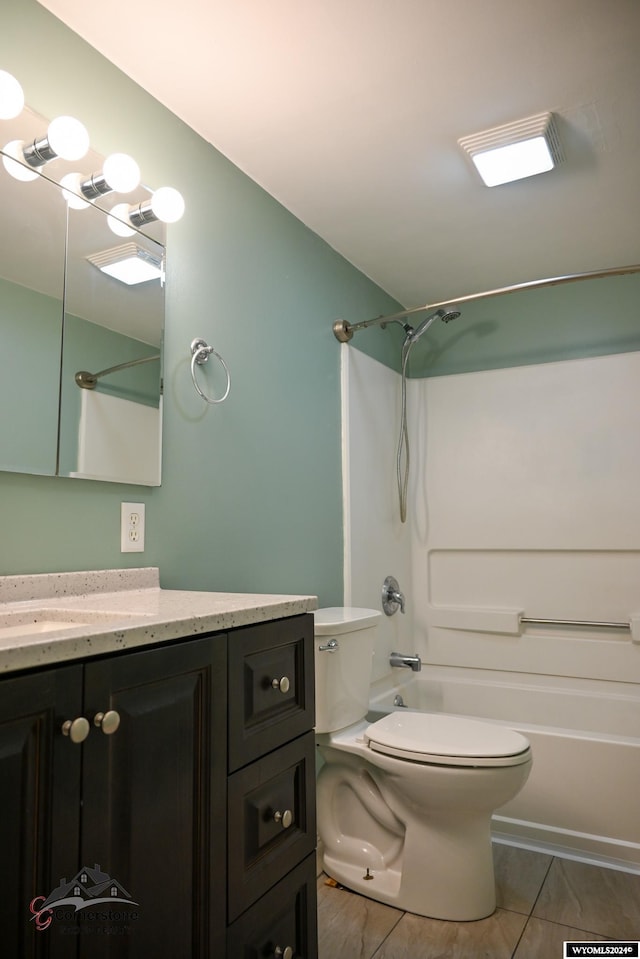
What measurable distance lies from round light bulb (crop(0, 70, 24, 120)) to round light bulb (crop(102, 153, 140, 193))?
23 centimetres

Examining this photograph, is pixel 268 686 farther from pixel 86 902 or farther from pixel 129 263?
pixel 129 263

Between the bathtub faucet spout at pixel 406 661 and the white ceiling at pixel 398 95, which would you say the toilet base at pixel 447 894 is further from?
the white ceiling at pixel 398 95

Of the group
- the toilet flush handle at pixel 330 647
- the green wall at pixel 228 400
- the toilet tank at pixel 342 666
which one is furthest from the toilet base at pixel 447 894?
the green wall at pixel 228 400

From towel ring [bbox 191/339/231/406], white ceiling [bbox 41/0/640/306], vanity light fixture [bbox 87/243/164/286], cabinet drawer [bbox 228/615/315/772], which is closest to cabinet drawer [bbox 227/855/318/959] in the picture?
cabinet drawer [bbox 228/615/315/772]

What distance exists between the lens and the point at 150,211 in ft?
5.28

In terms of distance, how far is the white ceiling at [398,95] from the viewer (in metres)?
1.49

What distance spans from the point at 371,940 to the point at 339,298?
88.4 inches

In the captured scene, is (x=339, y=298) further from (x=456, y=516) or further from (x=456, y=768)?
(x=456, y=768)

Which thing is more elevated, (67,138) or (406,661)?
(67,138)

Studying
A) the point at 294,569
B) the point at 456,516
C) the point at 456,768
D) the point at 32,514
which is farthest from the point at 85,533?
the point at 456,516

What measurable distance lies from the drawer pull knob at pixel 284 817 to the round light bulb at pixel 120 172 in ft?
4.65

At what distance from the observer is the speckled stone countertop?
0.77 meters

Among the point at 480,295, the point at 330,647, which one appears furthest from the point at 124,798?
the point at 480,295

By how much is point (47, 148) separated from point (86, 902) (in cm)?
139
